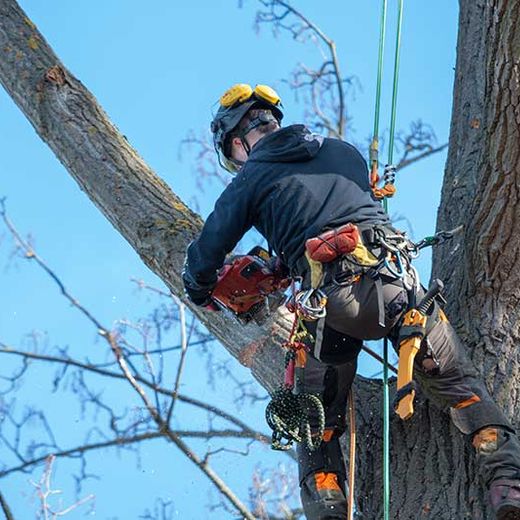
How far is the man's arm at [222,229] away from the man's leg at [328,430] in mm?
380

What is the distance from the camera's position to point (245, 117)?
4.06 m

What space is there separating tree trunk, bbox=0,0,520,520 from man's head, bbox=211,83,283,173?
0.55m

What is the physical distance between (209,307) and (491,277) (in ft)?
3.17

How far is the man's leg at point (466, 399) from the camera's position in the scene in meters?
3.53

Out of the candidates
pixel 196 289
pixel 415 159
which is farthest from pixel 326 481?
pixel 415 159

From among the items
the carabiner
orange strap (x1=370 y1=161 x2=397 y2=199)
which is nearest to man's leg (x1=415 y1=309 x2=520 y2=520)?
the carabiner

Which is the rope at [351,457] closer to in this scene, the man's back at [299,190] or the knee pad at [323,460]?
the knee pad at [323,460]

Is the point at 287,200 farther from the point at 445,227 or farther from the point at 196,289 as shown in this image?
the point at 445,227

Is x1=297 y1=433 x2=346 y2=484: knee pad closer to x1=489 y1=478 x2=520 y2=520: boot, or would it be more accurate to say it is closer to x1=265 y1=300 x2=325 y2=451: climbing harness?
x1=265 y1=300 x2=325 y2=451: climbing harness

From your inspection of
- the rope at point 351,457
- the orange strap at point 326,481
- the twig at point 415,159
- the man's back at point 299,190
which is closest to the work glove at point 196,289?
the man's back at point 299,190

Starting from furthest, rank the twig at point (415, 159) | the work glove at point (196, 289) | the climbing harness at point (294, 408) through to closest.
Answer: the twig at point (415, 159)
the work glove at point (196, 289)
the climbing harness at point (294, 408)

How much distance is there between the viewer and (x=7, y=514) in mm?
5141

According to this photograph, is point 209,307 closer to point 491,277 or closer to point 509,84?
point 491,277

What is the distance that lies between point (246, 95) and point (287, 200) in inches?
20.0
